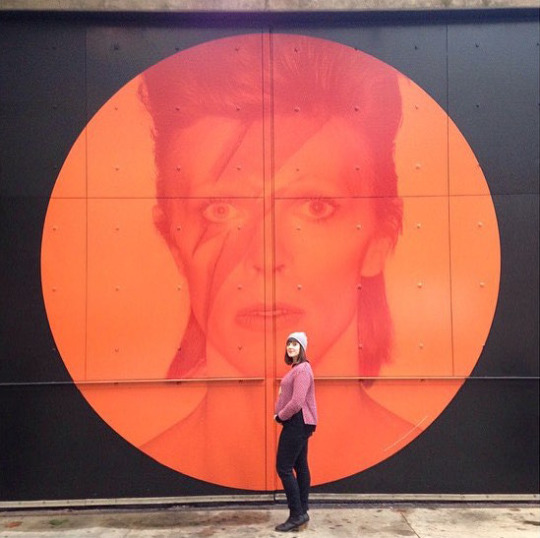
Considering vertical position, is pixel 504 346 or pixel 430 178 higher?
pixel 430 178

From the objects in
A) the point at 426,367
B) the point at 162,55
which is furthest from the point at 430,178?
the point at 162,55

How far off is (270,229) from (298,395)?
5.84 ft

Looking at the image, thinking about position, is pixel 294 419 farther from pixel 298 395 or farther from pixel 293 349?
pixel 293 349

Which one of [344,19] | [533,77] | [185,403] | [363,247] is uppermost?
[344,19]

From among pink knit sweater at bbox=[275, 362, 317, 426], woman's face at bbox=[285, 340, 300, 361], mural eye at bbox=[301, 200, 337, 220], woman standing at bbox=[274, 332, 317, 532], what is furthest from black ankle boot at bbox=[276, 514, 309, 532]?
mural eye at bbox=[301, 200, 337, 220]

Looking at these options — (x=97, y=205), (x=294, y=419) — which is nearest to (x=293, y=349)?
(x=294, y=419)

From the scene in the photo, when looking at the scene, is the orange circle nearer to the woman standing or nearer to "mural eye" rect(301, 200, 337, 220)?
"mural eye" rect(301, 200, 337, 220)

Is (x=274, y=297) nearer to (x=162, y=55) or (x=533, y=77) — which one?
(x=162, y=55)

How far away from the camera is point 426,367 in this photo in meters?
5.91

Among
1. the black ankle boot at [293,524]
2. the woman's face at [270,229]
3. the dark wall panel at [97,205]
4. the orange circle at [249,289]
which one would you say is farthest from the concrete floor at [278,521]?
the woman's face at [270,229]

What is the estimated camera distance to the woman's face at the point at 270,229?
591 centimetres

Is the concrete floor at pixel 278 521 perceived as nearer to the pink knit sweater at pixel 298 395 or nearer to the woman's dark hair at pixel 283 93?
the pink knit sweater at pixel 298 395

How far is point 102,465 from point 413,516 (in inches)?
119

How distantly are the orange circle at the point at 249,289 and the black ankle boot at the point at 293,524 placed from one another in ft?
2.37
